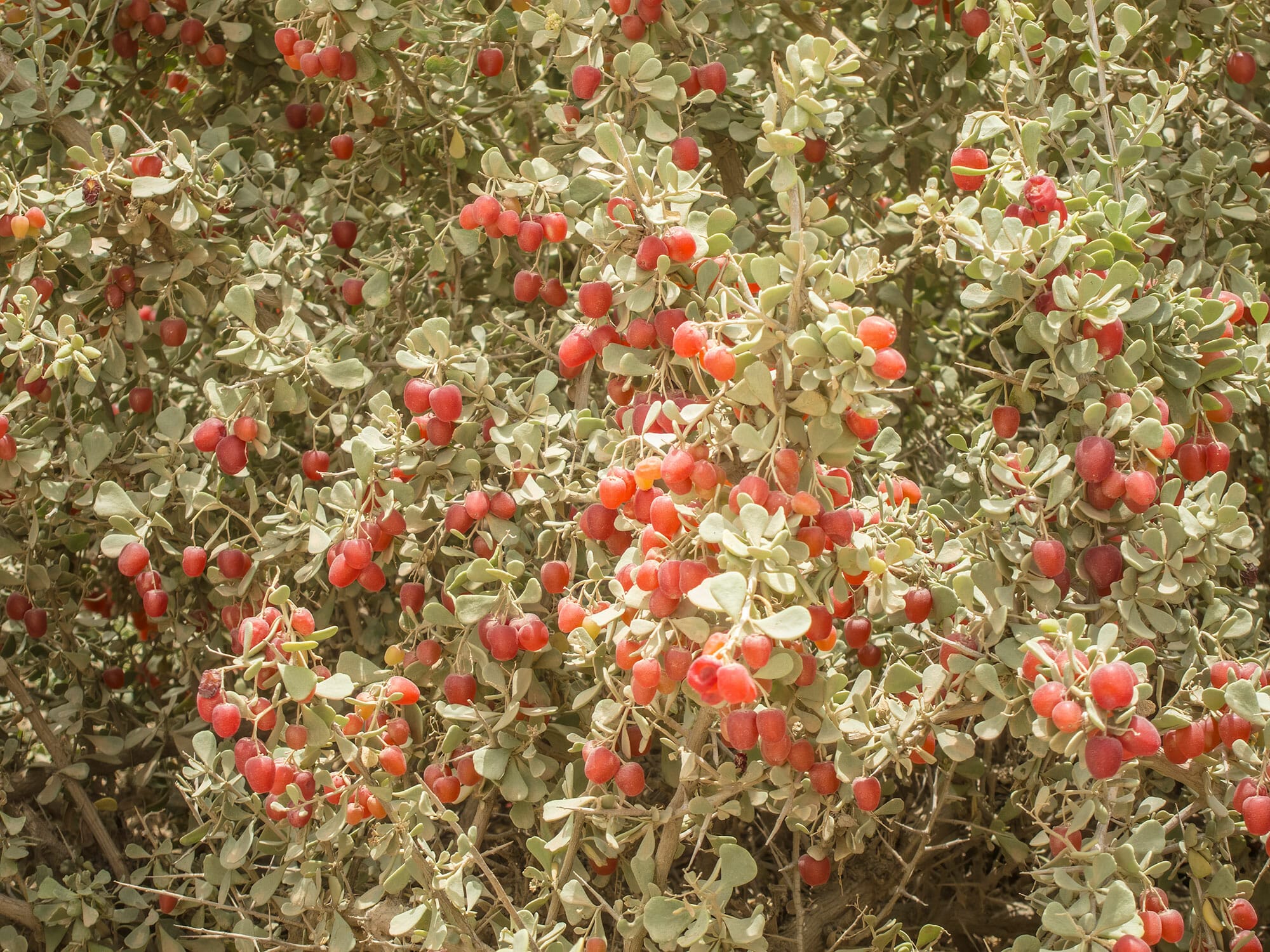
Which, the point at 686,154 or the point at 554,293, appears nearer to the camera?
the point at 686,154

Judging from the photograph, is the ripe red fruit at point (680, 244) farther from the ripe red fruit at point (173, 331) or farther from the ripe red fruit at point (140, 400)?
the ripe red fruit at point (140, 400)

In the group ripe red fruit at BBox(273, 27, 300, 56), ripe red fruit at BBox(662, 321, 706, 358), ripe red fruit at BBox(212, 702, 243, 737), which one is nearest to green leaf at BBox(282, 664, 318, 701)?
ripe red fruit at BBox(212, 702, 243, 737)

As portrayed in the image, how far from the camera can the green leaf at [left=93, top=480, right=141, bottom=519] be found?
186cm

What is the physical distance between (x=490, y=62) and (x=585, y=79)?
487mm

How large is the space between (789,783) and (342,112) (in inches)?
62.1

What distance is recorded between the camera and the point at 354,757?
1561 millimetres

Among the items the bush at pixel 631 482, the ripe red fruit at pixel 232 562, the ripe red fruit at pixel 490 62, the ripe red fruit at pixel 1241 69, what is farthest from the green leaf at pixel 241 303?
the ripe red fruit at pixel 1241 69

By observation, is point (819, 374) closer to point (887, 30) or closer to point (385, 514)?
point (385, 514)

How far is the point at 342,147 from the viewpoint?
92.4 inches

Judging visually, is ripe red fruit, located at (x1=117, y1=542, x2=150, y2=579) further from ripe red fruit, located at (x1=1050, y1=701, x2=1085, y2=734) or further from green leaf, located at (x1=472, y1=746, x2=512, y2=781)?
ripe red fruit, located at (x1=1050, y1=701, x2=1085, y2=734)

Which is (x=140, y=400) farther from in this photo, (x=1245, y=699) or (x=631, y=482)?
(x=1245, y=699)

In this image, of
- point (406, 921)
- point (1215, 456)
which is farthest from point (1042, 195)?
point (406, 921)

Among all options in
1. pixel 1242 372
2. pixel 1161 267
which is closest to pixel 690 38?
pixel 1161 267

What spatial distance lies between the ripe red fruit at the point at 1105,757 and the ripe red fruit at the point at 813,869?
556 millimetres
